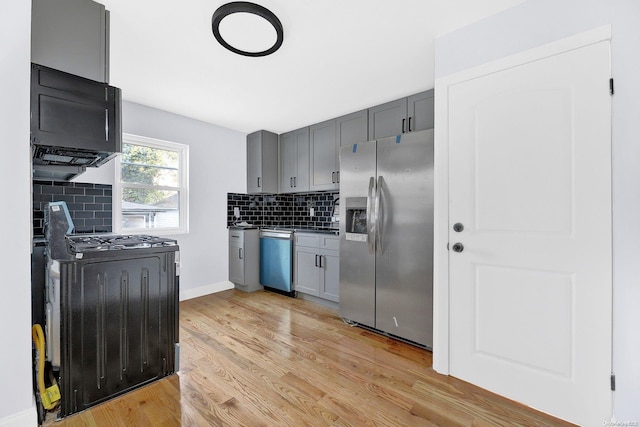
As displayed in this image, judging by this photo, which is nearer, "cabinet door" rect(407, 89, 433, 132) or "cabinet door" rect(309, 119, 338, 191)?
"cabinet door" rect(407, 89, 433, 132)

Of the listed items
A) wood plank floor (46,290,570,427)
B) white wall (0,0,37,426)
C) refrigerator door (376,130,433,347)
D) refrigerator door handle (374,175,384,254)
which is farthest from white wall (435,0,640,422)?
white wall (0,0,37,426)

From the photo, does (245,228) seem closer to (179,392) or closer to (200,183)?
(200,183)

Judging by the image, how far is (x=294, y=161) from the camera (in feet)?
13.7

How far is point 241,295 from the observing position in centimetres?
383

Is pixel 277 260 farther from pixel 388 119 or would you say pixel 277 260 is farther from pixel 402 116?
pixel 402 116

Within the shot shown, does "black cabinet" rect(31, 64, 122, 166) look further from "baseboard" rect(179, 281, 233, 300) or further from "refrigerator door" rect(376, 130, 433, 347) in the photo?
"baseboard" rect(179, 281, 233, 300)

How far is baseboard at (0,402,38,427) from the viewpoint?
4.38 feet

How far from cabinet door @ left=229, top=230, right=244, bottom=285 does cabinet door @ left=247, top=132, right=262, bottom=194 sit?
73 cm

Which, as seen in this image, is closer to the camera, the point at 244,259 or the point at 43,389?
the point at 43,389

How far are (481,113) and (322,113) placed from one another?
6.89ft

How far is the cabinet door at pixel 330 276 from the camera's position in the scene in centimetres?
325

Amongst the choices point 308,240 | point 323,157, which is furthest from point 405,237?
point 323,157

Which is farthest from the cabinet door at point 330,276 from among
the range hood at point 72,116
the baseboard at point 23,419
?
the baseboard at point 23,419

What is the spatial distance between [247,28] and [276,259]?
273cm
